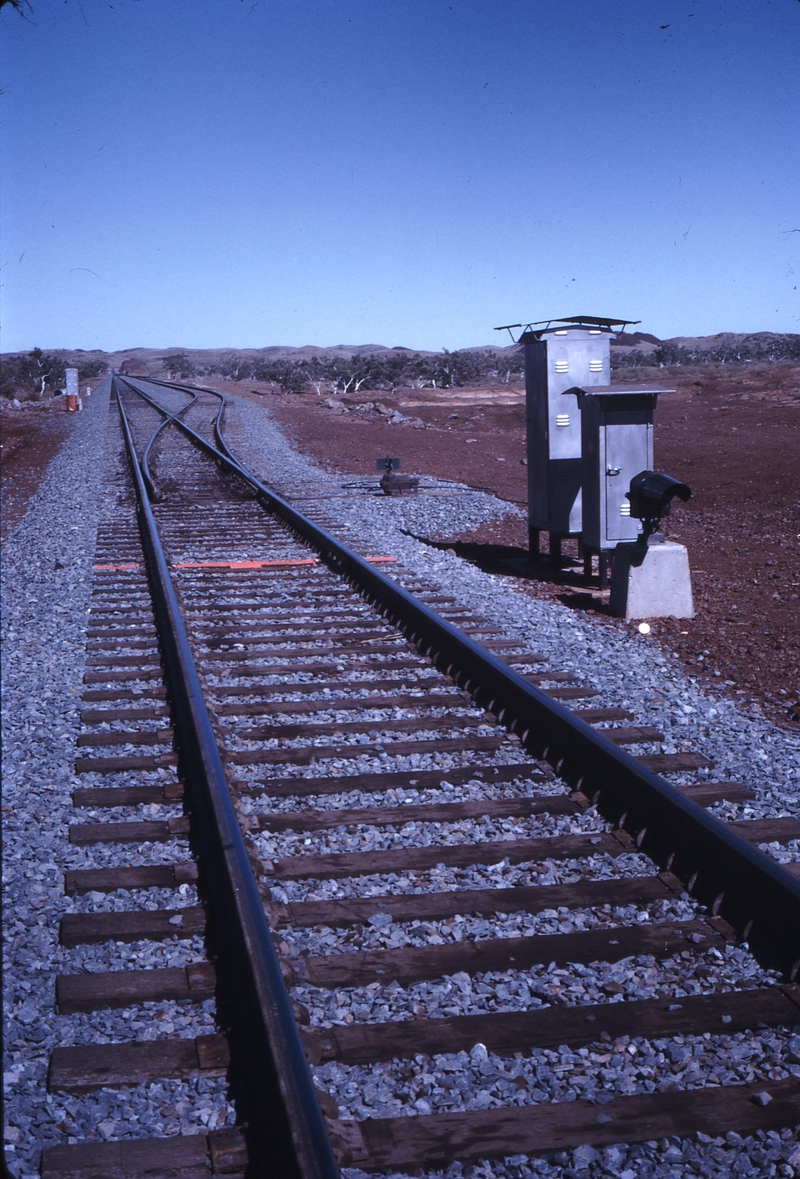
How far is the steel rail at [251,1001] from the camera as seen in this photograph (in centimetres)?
235

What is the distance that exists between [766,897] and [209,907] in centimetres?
183

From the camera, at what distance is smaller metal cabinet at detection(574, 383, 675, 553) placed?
8867 millimetres

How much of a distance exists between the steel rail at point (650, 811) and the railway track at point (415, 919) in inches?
0.5

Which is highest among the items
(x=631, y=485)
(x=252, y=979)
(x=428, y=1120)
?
(x=631, y=485)

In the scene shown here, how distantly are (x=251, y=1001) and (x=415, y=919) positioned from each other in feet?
2.72

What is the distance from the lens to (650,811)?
4.10m

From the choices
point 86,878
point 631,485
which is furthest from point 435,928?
point 631,485

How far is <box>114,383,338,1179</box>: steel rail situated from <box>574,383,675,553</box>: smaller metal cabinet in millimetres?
4830

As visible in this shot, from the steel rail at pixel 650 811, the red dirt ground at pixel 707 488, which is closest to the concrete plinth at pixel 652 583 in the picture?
the red dirt ground at pixel 707 488

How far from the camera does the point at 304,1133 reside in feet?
7.64

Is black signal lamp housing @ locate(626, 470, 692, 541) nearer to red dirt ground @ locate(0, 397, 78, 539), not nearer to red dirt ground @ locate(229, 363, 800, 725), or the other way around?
red dirt ground @ locate(229, 363, 800, 725)

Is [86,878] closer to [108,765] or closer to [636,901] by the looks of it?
[108,765]

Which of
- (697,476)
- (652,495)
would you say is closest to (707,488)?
(697,476)

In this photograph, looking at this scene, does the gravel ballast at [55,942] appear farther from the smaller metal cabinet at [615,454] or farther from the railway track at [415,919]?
the smaller metal cabinet at [615,454]
